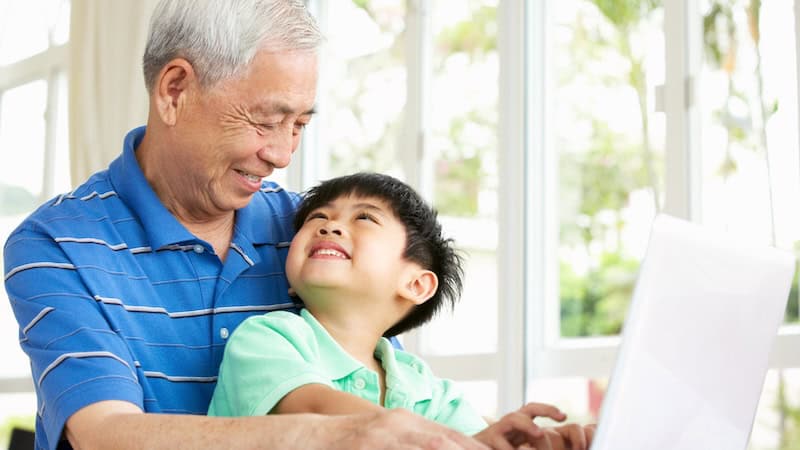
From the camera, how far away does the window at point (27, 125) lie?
215 inches

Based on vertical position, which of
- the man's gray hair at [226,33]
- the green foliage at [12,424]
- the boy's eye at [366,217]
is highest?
the man's gray hair at [226,33]

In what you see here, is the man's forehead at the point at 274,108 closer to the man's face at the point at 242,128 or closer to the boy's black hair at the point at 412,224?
the man's face at the point at 242,128

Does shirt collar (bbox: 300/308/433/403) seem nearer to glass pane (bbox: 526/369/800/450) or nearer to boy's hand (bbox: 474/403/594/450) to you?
boy's hand (bbox: 474/403/594/450)

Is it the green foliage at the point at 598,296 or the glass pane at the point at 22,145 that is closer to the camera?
the green foliage at the point at 598,296

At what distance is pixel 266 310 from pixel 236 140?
0.30m

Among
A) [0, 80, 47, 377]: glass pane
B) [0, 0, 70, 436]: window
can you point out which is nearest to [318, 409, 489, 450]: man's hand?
[0, 0, 70, 436]: window

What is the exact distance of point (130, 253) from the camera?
1.75 meters

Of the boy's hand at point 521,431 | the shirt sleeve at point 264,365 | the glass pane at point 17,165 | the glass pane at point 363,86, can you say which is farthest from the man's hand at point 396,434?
the glass pane at point 17,165

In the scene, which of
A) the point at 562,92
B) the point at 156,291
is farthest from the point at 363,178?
the point at 562,92

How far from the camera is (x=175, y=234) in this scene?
1.80m

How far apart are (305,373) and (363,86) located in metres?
2.86

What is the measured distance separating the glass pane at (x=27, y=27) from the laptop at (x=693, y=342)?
15.6 ft

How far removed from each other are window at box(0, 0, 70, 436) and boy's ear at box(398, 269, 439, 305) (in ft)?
12.7

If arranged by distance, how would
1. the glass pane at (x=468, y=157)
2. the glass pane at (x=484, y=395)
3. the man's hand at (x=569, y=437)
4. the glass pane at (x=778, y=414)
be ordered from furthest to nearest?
the glass pane at (x=468, y=157)
the glass pane at (x=484, y=395)
the glass pane at (x=778, y=414)
the man's hand at (x=569, y=437)
